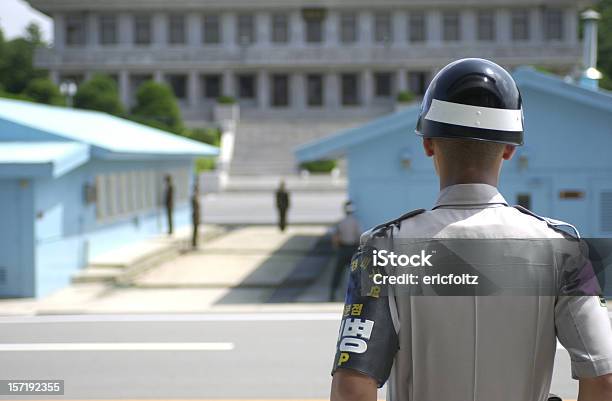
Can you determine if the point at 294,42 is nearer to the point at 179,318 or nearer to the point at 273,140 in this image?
the point at 273,140

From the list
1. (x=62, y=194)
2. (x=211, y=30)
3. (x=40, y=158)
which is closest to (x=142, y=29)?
(x=211, y=30)

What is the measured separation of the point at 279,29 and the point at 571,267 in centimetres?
6589

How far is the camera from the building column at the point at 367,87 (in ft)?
214

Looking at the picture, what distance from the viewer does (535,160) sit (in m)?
15.0

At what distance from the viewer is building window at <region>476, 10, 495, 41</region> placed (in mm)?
65438

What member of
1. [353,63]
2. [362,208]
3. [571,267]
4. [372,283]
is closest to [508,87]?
[571,267]

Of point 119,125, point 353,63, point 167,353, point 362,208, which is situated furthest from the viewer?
point 353,63

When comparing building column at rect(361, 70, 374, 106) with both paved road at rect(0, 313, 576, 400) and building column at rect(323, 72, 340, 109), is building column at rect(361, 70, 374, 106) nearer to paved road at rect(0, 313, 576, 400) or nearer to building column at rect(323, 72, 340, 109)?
building column at rect(323, 72, 340, 109)

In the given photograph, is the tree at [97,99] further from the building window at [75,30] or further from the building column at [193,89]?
the building window at [75,30]

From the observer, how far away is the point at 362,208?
15.8 metres

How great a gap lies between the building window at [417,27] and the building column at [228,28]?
47.1 ft

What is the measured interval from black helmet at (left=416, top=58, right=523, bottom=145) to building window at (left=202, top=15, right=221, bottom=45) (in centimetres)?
6577

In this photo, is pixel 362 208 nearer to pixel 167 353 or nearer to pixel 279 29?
pixel 167 353

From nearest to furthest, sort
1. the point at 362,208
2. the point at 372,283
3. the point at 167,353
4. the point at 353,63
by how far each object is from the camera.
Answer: the point at 372,283 < the point at 167,353 < the point at 362,208 < the point at 353,63
